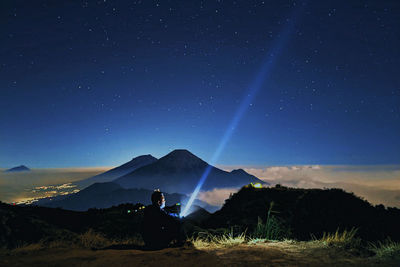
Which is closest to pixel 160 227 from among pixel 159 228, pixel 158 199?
pixel 159 228

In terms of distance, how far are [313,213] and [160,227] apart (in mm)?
12160

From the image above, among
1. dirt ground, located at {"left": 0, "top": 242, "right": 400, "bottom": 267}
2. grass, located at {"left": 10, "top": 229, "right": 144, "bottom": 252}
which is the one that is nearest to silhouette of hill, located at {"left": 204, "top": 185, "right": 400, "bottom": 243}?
dirt ground, located at {"left": 0, "top": 242, "right": 400, "bottom": 267}

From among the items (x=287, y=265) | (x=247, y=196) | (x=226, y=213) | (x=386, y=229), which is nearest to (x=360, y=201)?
(x=386, y=229)

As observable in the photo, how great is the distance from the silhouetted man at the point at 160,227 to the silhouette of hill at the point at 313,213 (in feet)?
26.6

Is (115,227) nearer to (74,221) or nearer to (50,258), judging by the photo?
(74,221)

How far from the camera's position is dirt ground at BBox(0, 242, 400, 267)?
16.7 feet

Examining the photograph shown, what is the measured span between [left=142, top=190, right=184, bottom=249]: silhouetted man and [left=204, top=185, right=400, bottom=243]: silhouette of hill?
8095 millimetres

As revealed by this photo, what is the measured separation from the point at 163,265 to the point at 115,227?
32.5 ft

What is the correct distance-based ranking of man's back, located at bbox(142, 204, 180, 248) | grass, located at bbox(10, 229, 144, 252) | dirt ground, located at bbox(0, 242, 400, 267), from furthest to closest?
grass, located at bbox(10, 229, 144, 252) < man's back, located at bbox(142, 204, 180, 248) < dirt ground, located at bbox(0, 242, 400, 267)

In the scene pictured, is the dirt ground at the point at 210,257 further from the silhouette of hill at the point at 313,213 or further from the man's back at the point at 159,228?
the silhouette of hill at the point at 313,213

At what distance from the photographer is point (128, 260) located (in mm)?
5258

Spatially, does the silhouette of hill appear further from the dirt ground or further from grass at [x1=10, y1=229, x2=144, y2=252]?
grass at [x1=10, y1=229, x2=144, y2=252]

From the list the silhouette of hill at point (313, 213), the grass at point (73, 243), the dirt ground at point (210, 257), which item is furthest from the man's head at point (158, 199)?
the silhouette of hill at point (313, 213)

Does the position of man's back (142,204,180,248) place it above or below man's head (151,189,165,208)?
below
